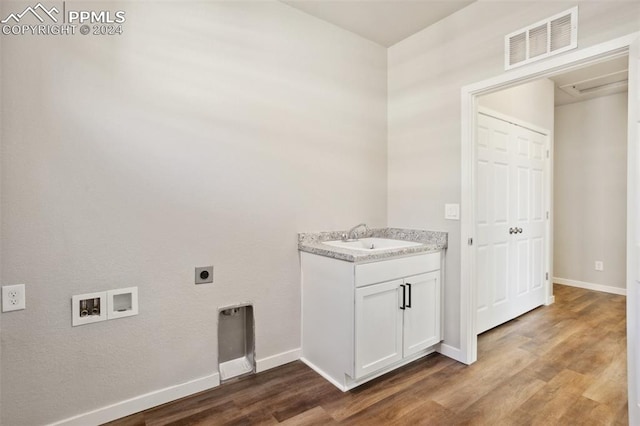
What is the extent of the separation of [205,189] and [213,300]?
74 cm

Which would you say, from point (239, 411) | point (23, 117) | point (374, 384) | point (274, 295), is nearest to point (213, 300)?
point (274, 295)

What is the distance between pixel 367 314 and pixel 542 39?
6.80 feet

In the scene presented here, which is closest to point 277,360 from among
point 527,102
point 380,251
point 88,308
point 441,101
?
point 380,251

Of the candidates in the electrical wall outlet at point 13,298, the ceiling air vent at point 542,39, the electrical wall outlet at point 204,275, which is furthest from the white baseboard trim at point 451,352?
the electrical wall outlet at point 13,298

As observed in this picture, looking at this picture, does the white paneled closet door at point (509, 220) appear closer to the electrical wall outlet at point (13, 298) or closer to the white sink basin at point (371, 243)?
the white sink basin at point (371, 243)

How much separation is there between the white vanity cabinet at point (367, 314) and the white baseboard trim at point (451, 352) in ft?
0.36

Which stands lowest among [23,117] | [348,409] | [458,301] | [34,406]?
[348,409]

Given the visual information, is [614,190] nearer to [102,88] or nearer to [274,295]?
[274,295]

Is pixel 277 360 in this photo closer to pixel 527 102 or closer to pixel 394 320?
pixel 394 320

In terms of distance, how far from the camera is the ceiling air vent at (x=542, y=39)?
75.7 inches

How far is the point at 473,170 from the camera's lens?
8.13ft

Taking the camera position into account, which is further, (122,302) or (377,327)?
(377,327)

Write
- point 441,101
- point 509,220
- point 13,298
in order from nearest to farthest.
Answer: point 13,298, point 441,101, point 509,220

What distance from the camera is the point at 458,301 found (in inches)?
100
